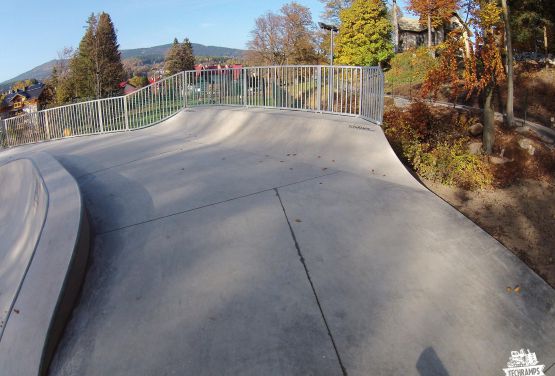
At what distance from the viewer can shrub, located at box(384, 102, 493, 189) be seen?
6957 millimetres

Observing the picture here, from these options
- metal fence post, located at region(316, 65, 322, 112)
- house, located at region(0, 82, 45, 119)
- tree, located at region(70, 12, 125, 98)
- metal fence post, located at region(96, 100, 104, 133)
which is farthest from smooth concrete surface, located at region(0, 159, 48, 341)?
house, located at region(0, 82, 45, 119)

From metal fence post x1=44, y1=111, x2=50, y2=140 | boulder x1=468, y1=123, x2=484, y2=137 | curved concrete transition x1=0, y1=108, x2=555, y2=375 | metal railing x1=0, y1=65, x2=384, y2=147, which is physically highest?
metal railing x1=0, y1=65, x2=384, y2=147

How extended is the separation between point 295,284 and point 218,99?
916 cm

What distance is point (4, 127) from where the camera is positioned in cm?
1467

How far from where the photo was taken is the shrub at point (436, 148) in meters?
6.96

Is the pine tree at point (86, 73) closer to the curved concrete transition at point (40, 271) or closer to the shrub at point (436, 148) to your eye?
the shrub at point (436, 148)

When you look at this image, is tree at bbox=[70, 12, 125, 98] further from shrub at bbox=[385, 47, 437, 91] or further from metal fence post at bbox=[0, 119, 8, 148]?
shrub at bbox=[385, 47, 437, 91]

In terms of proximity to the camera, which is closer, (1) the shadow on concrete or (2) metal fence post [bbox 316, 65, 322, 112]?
(1) the shadow on concrete

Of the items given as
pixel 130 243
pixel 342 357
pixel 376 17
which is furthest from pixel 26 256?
pixel 376 17

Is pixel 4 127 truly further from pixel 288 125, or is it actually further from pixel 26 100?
pixel 26 100

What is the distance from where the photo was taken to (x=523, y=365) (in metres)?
2.51

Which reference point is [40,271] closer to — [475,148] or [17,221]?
[17,221]

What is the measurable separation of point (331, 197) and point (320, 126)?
2.93 meters

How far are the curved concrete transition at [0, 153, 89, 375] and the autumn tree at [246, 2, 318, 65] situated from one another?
43.0 metres
